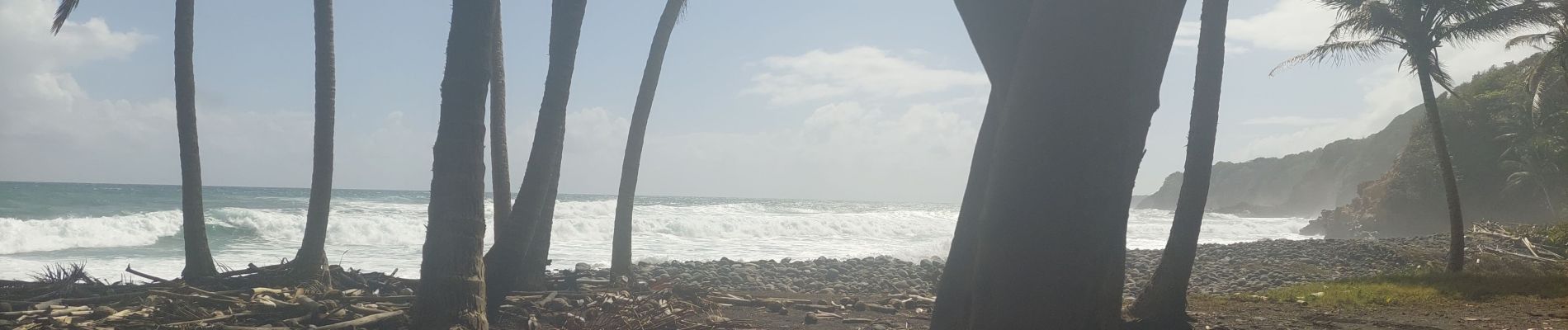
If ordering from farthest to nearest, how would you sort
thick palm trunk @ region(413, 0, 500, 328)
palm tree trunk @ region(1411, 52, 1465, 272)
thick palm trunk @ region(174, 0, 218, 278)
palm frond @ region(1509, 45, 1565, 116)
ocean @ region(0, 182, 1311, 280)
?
ocean @ region(0, 182, 1311, 280)
palm frond @ region(1509, 45, 1565, 116)
palm tree trunk @ region(1411, 52, 1465, 272)
thick palm trunk @ region(174, 0, 218, 278)
thick palm trunk @ region(413, 0, 500, 328)

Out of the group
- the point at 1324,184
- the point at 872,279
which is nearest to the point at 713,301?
the point at 872,279

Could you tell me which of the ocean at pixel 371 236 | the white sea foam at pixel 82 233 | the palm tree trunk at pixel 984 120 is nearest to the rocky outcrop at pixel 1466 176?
the ocean at pixel 371 236

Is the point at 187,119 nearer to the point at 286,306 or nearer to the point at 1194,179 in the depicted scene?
the point at 286,306

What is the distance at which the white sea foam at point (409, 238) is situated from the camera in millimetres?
19922

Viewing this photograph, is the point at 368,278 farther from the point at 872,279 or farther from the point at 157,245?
the point at 157,245

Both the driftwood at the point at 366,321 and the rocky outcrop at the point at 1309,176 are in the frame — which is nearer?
the driftwood at the point at 366,321

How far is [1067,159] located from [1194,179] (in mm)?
4980

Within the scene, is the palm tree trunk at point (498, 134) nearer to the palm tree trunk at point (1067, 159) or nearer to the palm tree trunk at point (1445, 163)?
the palm tree trunk at point (1067, 159)

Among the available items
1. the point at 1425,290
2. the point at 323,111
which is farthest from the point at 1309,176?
the point at 323,111

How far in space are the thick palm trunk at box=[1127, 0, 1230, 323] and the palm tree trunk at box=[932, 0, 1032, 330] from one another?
3.85 metres

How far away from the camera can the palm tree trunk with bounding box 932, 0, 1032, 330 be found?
3.82 meters

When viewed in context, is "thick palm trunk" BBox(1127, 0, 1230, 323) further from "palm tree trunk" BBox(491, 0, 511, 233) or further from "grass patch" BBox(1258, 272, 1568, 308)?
"palm tree trunk" BBox(491, 0, 511, 233)

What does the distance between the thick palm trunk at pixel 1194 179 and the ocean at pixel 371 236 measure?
36.3 ft

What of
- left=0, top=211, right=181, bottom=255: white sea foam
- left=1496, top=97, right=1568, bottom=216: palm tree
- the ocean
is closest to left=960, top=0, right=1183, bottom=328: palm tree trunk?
the ocean
